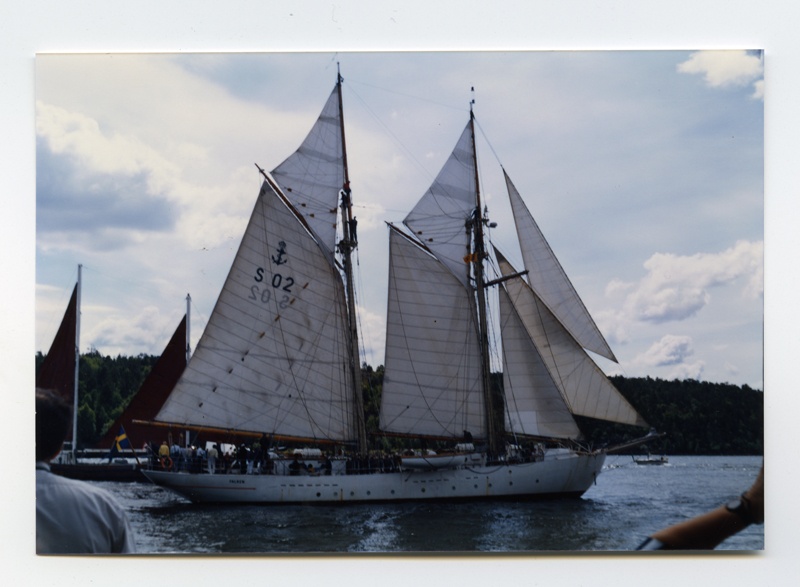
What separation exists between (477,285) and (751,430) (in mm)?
3551

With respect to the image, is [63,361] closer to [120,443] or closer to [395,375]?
[120,443]

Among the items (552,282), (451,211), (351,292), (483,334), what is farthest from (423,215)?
(483,334)

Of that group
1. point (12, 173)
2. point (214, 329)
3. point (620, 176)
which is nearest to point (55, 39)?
point (12, 173)

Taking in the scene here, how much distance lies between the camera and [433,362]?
7.84m

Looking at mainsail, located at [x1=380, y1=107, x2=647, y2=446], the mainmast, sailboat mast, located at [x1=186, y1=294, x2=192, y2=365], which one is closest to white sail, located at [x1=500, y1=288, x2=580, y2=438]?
mainsail, located at [x1=380, y1=107, x2=647, y2=446]

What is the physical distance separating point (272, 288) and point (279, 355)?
0.53 meters

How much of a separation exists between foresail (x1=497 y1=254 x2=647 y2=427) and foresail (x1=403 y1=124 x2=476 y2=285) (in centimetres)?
52

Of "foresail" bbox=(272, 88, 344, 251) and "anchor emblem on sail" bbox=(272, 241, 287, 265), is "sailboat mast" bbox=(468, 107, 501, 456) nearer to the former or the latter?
"foresail" bbox=(272, 88, 344, 251)

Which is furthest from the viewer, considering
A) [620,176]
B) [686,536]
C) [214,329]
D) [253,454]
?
[253,454]

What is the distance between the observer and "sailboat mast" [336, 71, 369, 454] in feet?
20.8

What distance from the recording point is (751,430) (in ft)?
16.3

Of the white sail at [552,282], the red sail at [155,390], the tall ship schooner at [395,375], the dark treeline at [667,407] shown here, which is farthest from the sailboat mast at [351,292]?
the dark treeline at [667,407]

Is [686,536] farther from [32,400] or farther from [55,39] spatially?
[55,39]

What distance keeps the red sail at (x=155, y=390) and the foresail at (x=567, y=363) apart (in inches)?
92.0
